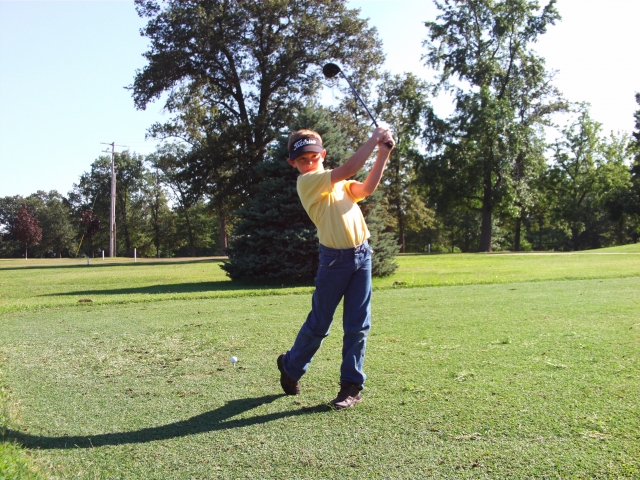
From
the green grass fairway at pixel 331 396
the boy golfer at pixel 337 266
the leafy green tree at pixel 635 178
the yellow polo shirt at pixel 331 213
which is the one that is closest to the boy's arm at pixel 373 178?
the boy golfer at pixel 337 266

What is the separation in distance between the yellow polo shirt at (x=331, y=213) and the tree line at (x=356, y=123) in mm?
11459

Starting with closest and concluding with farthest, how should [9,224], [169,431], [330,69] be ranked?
[169,431], [330,69], [9,224]

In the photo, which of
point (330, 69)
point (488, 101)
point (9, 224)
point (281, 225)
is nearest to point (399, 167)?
point (488, 101)

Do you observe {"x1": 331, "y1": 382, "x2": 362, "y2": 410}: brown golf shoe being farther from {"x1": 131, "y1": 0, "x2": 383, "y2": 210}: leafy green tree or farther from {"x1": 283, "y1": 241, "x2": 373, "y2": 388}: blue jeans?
{"x1": 131, "y1": 0, "x2": 383, "y2": 210}: leafy green tree

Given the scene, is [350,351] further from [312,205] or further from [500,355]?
[500,355]

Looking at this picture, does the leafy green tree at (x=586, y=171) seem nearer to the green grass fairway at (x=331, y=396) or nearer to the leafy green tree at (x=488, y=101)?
the leafy green tree at (x=488, y=101)

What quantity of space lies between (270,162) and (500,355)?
1211 centimetres

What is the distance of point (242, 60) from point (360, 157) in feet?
114

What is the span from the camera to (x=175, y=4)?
34.2 m

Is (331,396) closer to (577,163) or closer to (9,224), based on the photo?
(577,163)

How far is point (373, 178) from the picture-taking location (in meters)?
4.11

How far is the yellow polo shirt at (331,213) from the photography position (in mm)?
4035

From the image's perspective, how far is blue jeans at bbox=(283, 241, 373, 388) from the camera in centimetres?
410

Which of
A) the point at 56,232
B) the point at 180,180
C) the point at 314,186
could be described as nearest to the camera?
the point at 314,186
